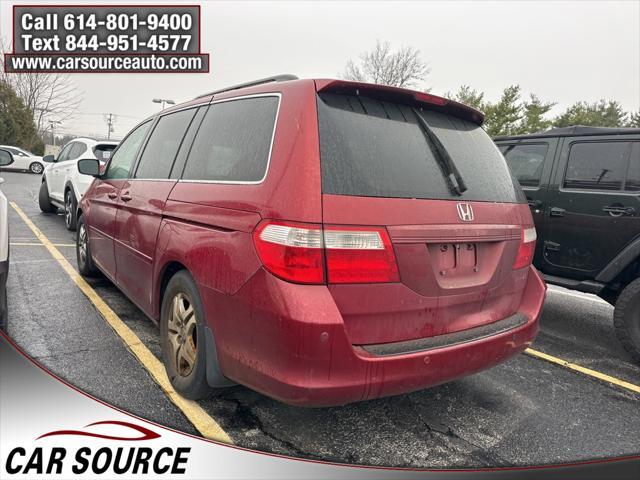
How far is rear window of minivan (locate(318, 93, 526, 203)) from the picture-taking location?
77.7 inches

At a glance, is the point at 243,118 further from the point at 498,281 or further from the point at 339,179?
the point at 498,281

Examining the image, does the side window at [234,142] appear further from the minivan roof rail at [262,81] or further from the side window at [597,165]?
the side window at [597,165]

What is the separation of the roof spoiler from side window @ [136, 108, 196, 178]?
4.24 ft

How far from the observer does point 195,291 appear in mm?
2348

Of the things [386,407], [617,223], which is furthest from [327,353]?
[617,223]

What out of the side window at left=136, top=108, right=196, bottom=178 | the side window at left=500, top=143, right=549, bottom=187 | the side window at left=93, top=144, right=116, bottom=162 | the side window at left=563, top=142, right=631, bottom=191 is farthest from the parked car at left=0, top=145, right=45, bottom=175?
the side window at left=563, top=142, right=631, bottom=191

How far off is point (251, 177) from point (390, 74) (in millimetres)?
32471

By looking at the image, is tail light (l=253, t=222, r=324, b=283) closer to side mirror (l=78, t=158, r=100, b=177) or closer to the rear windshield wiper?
the rear windshield wiper

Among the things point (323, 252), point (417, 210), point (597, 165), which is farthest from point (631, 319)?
point (323, 252)

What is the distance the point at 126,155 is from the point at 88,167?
2.44 ft

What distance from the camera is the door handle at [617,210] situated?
12.6 ft

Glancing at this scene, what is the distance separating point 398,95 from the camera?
2.26m

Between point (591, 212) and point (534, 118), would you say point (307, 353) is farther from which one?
point (534, 118)

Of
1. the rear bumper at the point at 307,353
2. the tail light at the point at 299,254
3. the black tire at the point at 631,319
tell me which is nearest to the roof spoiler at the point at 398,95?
the tail light at the point at 299,254
